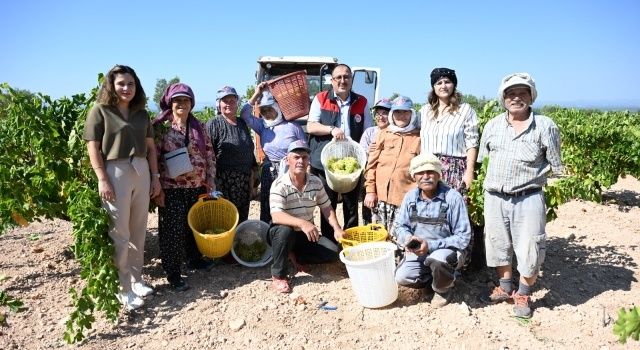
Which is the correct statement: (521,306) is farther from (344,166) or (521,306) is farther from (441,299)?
(344,166)

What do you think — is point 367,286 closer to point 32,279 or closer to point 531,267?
point 531,267

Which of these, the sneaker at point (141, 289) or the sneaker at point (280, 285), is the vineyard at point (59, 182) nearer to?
the sneaker at point (141, 289)

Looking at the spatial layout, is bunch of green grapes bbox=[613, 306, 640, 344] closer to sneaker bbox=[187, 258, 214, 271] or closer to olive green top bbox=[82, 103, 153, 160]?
olive green top bbox=[82, 103, 153, 160]

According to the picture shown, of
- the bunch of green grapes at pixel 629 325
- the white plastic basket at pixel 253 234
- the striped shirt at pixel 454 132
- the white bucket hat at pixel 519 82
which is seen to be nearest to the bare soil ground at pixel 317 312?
the white plastic basket at pixel 253 234

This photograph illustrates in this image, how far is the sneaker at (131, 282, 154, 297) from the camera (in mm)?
3803

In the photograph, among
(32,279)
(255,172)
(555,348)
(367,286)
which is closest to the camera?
(555,348)

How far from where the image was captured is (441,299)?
3631 mm

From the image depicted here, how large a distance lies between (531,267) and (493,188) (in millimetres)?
636

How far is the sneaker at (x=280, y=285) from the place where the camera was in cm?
397

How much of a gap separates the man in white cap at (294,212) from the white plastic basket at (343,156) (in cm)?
18

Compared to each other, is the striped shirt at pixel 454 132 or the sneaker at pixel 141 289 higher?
the striped shirt at pixel 454 132

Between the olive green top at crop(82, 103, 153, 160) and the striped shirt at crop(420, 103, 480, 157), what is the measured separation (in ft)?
7.62

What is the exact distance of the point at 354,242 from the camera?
12.4 feet

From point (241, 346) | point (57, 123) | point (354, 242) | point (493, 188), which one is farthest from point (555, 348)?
point (57, 123)
